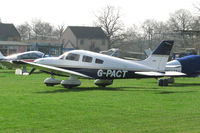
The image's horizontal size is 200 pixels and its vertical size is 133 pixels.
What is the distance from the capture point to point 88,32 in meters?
115

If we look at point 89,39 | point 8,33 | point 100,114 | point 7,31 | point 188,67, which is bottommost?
point 100,114

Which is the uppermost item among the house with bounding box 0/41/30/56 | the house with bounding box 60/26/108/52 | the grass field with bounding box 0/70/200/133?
the house with bounding box 60/26/108/52

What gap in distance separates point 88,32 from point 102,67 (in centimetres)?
9406

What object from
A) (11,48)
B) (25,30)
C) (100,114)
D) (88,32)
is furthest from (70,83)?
(25,30)

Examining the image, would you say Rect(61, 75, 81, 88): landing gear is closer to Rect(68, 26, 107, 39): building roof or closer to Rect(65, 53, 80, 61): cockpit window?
Rect(65, 53, 80, 61): cockpit window

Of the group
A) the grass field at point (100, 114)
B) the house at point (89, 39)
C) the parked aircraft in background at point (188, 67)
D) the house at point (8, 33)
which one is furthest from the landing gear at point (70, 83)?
the house at point (8, 33)

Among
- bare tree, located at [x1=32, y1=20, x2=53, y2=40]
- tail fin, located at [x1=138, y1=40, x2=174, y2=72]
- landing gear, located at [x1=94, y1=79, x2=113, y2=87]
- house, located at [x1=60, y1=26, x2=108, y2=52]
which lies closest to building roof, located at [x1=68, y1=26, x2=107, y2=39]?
house, located at [x1=60, y1=26, x2=108, y2=52]

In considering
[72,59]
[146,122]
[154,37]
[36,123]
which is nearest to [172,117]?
[146,122]

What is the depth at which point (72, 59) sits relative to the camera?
72.0ft

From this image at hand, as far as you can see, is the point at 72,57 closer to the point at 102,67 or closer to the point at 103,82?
the point at 102,67

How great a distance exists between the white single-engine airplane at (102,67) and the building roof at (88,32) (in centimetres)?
9128

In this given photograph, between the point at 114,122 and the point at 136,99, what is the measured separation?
520 centimetres

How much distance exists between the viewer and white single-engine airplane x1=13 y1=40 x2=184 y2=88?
822 inches

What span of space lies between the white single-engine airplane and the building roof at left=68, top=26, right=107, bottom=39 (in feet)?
299
